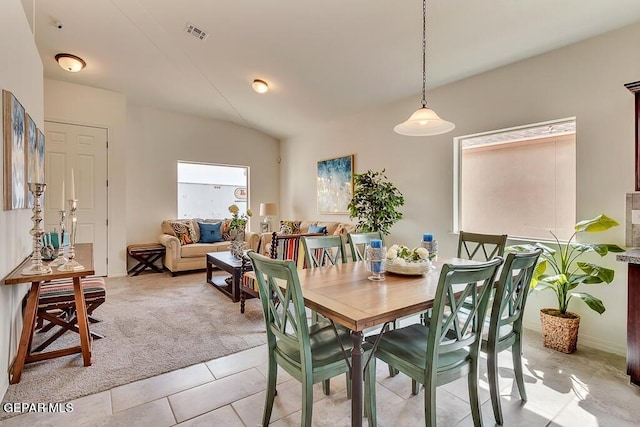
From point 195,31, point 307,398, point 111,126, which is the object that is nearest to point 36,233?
point 307,398

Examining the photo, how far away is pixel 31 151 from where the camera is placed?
272 centimetres

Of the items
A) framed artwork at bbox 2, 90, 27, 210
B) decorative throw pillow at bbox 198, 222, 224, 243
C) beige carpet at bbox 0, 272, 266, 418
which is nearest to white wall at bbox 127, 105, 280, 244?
decorative throw pillow at bbox 198, 222, 224, 243

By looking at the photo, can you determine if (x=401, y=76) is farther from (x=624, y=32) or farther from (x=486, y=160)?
(x=624, y=32)

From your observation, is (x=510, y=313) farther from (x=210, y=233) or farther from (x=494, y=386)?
(x=210, y=233)

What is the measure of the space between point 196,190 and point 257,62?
3227 millimetres

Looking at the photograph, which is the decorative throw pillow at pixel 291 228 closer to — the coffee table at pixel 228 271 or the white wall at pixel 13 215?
the coffee table at pixel 228 271

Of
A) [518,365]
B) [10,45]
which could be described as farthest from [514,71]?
[10,45]

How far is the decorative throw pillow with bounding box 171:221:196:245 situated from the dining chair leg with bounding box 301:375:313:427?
457 cm

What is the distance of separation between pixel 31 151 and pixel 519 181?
15.1ft

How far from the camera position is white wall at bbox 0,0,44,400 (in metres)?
1.97

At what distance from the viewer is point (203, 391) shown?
6.65 feet

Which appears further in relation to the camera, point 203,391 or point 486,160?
point 486,160

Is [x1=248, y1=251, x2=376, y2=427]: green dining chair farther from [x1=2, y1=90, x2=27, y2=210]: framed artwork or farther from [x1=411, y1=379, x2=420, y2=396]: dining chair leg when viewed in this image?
[x1=2, y1=90, x2=27, y2=210]: framed artwork

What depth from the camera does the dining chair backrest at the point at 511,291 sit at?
1.62m
